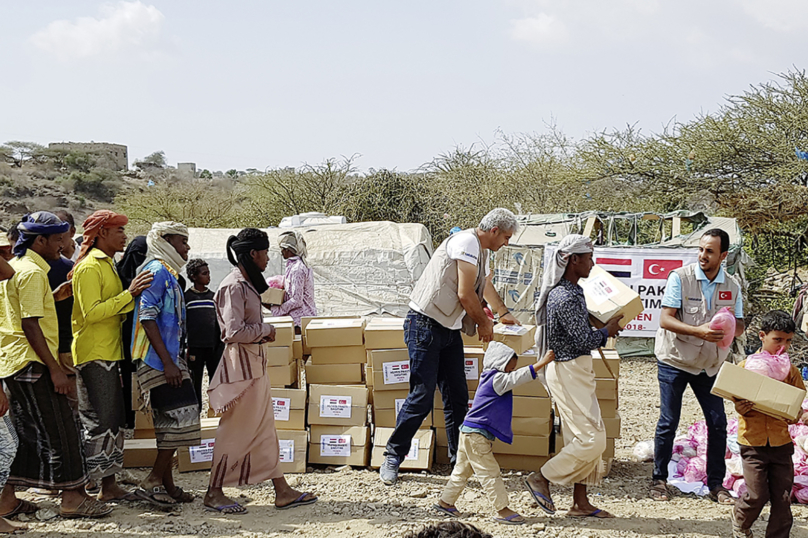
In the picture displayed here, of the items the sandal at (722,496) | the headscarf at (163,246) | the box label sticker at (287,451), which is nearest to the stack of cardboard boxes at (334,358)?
the box label sticker at (287,451)

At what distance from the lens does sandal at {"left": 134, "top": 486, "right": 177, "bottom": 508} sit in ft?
14.1

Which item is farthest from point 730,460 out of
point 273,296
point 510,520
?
point 273,296

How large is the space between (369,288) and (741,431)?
8.80 meters

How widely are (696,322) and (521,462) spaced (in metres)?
1.58

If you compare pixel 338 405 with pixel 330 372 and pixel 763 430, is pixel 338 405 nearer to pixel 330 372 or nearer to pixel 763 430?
pixel 330 372

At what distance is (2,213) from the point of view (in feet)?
98.1

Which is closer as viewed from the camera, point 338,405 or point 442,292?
point 442,292

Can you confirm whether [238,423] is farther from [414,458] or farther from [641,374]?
[641,374]

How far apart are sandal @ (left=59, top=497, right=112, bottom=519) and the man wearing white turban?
2624mm

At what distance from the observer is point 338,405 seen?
5.13 m

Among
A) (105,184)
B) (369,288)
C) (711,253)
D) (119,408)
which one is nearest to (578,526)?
(711,253)

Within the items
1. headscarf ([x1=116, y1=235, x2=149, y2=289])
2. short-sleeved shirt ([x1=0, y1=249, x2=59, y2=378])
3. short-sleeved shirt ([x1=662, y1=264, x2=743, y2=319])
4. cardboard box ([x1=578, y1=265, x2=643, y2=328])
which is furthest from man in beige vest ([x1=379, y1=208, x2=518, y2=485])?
short-sleeved shirt ([x1=0, y1=249, x2=59, y2=378])

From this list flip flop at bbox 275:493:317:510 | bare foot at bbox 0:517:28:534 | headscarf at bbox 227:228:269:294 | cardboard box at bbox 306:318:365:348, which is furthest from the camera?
cardboard box at bbox 306:318:365:348

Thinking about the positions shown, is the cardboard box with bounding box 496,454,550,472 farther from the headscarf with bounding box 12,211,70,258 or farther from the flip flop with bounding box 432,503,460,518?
the headscarf with bounding box 12,211,70,258
